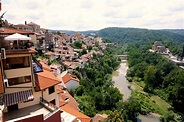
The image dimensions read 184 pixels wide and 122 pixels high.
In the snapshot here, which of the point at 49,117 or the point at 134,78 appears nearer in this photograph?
the point at 49,117

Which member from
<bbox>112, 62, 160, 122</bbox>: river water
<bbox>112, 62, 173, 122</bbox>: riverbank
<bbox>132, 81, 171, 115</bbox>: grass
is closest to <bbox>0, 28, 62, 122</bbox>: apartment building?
<bbox>112, 62, 160, 122</bbox>: river water

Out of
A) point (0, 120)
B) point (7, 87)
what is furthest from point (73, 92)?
point (0, 120)

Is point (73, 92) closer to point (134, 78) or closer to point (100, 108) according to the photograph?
point (100, 108)

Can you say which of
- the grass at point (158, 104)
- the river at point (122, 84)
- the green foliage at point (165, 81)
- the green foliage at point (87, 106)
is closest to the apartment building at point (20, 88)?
the green foliage at point (87, 106)

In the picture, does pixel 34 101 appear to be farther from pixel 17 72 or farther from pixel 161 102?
pixel 161 102

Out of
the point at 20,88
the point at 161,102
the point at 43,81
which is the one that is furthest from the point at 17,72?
the point at 161,102

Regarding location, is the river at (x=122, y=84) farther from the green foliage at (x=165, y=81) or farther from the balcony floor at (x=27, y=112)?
the balcony floor at (x=27, y=112)
